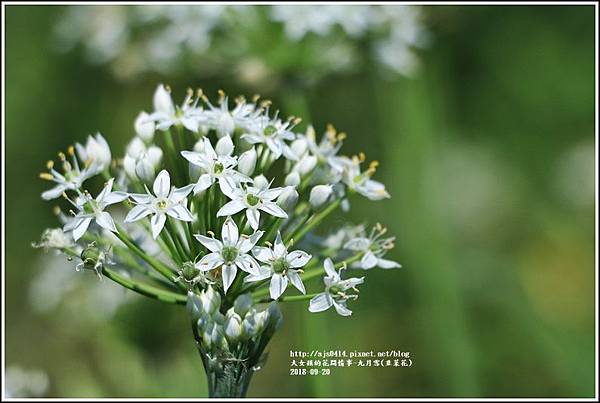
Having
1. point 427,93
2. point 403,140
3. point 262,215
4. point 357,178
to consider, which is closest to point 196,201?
point 262,215

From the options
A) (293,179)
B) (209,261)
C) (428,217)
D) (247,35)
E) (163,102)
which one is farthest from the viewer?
(428,217)

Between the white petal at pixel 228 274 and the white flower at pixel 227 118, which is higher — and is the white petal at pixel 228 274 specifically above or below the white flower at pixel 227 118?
below

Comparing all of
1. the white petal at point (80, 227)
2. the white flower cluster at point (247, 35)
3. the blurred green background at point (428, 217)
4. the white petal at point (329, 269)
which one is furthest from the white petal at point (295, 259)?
the white flower cluster at point (247, 35)

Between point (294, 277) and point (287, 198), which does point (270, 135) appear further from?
point (294, 277)

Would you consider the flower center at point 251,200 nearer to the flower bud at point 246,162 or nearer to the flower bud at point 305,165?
the flower bud at point 246,162

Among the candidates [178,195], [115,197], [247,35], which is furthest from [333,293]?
[247,35]

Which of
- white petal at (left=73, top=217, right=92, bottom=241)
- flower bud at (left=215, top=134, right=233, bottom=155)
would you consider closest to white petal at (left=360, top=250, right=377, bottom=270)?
flower bud at (left=215, top=134, right=233, bottom=155)
